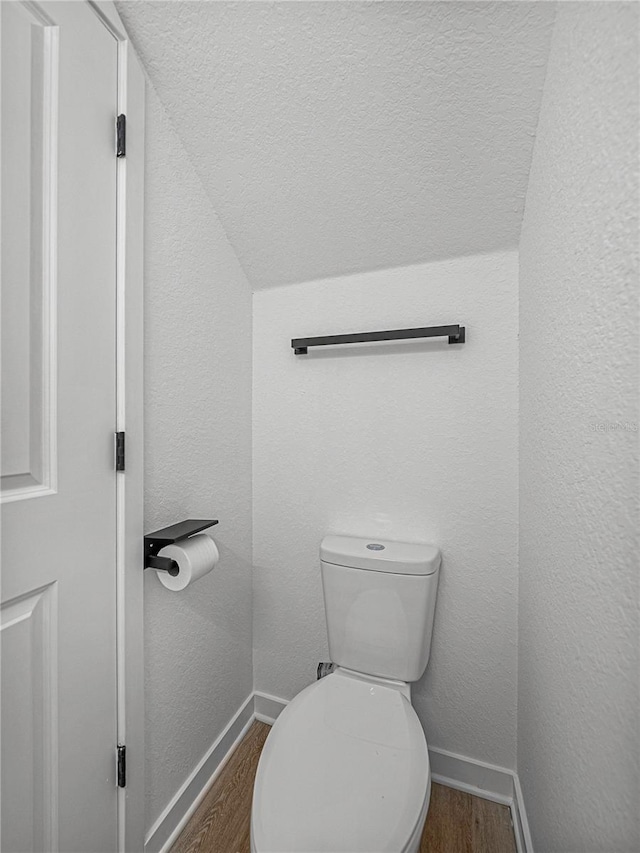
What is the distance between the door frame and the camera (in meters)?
0.95

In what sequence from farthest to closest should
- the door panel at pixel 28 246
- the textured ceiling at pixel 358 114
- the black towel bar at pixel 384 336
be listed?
the black towel bar at pixel 384 336 < the textured ceiling at pixel 358 114 < the door panel at pixel 28 246

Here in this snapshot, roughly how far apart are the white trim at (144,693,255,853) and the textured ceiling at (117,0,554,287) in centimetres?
167

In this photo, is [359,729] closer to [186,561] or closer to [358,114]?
[186,561]

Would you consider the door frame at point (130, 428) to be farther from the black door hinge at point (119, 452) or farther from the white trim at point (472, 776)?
the white trim at point (472, 776)

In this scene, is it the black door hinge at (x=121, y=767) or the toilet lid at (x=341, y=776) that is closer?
the toilet lid at (x=341, y=776)

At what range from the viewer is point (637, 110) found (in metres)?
0.50

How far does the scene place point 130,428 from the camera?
0.97 m

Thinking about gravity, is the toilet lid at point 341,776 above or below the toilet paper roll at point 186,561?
below

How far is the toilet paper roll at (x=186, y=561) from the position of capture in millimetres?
1031

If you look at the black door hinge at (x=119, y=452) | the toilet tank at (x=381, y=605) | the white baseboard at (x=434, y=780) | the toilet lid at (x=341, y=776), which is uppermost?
the black door hinge at (x=119, y=452)

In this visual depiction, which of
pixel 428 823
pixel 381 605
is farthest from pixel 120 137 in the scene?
pixel 428 823

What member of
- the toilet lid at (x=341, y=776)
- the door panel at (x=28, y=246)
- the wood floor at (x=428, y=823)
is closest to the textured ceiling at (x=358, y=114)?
the door panel at (x=28, y=246)

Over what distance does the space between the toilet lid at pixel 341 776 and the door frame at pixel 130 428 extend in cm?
34

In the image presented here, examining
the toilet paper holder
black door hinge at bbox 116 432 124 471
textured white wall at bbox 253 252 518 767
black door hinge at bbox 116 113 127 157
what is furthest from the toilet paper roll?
black door hinge at bbox 116 113 127 157
